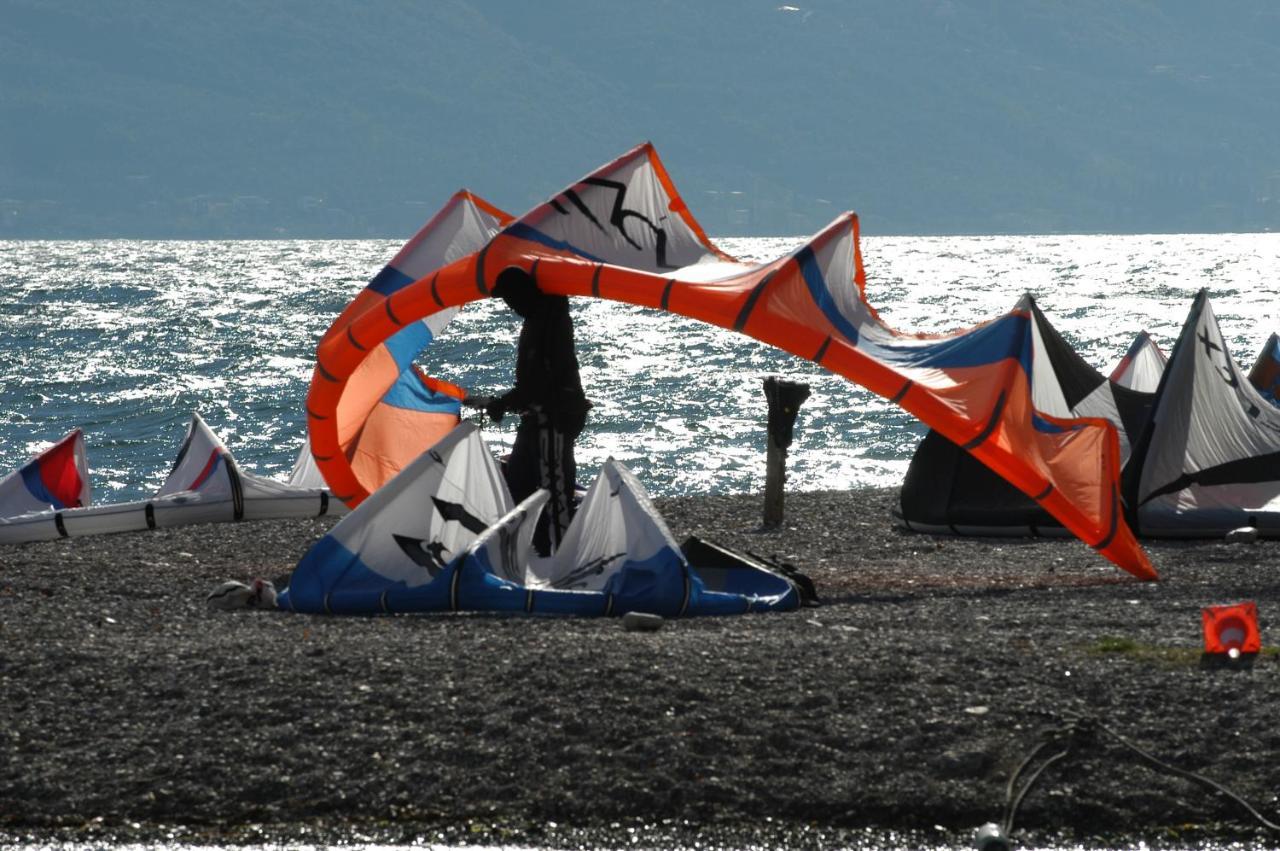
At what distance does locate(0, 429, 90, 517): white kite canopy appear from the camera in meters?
16.9

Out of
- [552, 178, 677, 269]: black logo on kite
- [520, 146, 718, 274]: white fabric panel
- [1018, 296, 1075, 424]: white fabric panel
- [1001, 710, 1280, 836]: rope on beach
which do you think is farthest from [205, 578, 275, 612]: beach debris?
[1018, 296, 1075, 424]: white fabric panel

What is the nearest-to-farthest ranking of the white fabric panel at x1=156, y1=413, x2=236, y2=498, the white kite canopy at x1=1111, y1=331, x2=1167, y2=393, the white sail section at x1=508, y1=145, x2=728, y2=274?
the white sail section at x1=508, y1=145, x2=728, y2=274, the white fabric panel at x1=156, y1=413, x2=236, y2=498, the white kite canopy at x1=1111, y1=331, x2=1167, y2=393

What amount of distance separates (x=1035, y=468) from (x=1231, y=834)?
446cm

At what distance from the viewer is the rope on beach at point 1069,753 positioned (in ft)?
24.3

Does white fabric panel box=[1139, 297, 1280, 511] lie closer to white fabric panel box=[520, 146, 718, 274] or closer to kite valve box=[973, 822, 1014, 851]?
white fabric panel box=[520, 146, 718, 274]

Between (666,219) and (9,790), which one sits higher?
(666,219)

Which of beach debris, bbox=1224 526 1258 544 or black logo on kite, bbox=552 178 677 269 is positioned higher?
black logo on kite, bbox=552 178 677 269

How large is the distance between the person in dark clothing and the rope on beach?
566 centimetres

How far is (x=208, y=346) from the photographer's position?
194 feet

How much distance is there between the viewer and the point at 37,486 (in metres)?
17.2

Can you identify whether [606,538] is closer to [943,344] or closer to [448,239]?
[943,344]

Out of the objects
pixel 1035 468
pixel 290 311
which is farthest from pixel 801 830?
pixel 290 311

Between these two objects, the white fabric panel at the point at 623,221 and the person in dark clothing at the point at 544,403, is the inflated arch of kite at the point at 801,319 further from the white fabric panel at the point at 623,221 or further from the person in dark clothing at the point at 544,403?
the person in dark clothing at the point at 544,403

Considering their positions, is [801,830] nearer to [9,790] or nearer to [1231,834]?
[1231,834]
